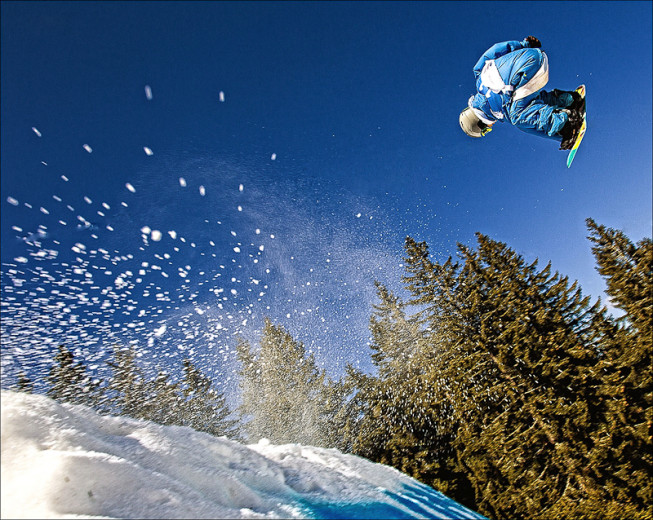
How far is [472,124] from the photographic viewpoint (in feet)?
24.3

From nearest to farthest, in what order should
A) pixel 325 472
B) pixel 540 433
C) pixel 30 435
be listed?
1. pixel 30 435
2. pixel 325 472
3. pixel 540 433

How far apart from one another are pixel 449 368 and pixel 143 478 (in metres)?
14.6

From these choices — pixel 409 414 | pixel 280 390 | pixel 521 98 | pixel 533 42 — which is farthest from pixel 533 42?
pixel 280 390

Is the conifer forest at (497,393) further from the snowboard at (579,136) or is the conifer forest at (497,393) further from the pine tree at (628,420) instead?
the snowboard at (579,136)

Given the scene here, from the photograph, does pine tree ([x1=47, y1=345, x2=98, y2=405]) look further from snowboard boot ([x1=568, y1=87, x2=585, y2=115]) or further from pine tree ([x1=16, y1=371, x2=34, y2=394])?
snowboard boot ([x1=568, y1=87, x2=585, y2=115])

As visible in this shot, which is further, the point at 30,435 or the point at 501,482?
the point at 501,482

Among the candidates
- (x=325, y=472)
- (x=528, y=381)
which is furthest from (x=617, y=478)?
(x=325, y=472)

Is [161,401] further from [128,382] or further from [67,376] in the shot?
[67,376]

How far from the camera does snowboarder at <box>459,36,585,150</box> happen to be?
5836 mm

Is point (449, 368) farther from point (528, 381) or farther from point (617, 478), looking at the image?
point (617, 478)

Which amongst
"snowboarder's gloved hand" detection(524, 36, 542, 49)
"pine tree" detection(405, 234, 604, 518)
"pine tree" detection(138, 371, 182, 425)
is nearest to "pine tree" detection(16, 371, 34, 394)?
"snowboarder's gloved hand" detection(524, 36, 542, 49)

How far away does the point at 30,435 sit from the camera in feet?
7.59

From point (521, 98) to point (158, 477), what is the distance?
27.1ft

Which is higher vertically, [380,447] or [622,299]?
[622,299]
